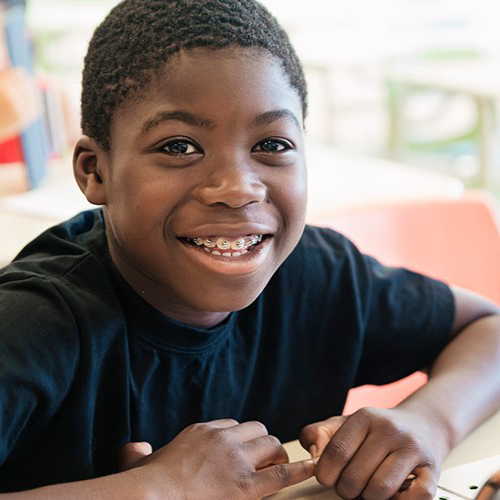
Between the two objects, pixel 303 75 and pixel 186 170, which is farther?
pixel 303 75

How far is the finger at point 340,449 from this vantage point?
87 centimetres

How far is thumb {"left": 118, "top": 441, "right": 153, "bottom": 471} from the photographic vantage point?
91 cm

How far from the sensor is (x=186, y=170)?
888 millimetres

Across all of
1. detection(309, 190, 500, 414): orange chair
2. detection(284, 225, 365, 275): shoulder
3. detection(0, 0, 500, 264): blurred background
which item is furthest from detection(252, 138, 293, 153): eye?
detection(0, 0, 500, 264): blurred background

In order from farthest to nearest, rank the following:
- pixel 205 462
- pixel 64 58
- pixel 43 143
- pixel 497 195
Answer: pixel 64 58, pixel 497 195, pixel 43 143, pixel 205 462

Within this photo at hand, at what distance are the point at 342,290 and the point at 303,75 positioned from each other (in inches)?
11.8

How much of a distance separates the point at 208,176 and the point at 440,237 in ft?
2.38

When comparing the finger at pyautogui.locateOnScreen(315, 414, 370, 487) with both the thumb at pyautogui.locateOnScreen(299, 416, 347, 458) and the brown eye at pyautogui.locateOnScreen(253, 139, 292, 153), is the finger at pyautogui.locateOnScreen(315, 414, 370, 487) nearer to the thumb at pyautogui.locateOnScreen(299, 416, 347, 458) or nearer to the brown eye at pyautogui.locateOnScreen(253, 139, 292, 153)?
the thumb at pyautogui.locateOnScreen(299, 416, 347, 458)

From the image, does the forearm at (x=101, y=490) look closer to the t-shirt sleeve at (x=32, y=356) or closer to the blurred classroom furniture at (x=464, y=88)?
the t-shirt sleeve at (x=32, y=356)

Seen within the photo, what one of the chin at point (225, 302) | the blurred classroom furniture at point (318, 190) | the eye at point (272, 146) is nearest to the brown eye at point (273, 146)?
the eye at point (272, 146)

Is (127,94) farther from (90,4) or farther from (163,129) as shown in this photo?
(90,4)

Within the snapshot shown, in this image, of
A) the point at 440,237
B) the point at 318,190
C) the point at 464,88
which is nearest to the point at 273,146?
the point at 440,237

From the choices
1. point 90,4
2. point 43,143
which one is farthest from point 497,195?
point 90,4

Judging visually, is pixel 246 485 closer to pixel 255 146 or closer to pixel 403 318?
pixel 255 146
